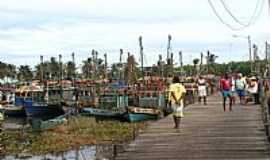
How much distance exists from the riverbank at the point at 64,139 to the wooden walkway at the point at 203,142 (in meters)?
3.02

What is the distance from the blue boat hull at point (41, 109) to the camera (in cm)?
4449

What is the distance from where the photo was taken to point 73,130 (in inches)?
991

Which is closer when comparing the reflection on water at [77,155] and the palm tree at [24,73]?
the reflection on water at [77,155]

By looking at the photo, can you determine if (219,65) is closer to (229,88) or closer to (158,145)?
(229,88)

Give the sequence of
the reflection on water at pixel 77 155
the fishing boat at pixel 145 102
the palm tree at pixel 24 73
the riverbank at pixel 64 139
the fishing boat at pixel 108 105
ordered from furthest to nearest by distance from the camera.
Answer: the palm tree at pixel 24 73
the fishing boat at pixel 108 105
the fishing boat at pixel 145 102
the riverbank at pixel 64 139
the reflection on water at pixel 77 155

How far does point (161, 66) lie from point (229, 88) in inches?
1215

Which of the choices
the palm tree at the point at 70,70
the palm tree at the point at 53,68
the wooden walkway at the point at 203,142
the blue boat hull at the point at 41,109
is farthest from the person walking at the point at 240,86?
the palm tree at the point at 53,68

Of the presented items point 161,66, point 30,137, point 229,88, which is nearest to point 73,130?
point 30,137

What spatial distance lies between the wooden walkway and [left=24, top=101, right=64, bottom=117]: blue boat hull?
25986 mm

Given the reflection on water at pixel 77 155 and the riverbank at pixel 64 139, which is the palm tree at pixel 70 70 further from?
the reflection on water at pixel 77 155

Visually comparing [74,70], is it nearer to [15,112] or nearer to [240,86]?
[15,112]

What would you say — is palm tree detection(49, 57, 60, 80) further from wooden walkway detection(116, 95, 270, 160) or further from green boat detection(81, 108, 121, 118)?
wooden walkway detection(116, 95, 270, 160)

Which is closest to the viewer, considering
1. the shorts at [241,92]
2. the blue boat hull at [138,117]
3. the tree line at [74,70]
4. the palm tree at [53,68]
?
the blue boat hull at [138,117]

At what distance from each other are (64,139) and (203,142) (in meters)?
8.34
